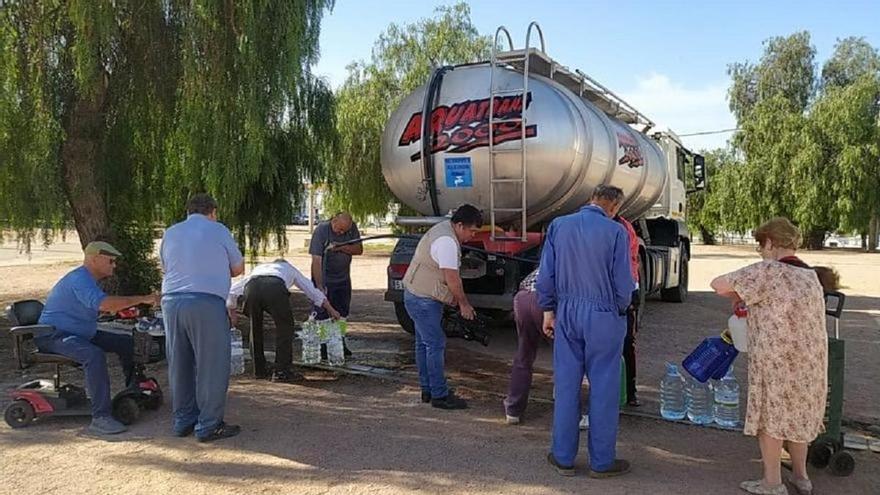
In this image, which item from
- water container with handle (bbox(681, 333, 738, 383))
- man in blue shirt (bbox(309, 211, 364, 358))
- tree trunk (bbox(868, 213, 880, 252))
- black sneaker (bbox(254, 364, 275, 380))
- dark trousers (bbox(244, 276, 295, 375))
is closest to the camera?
water container with handle (bbox(681, 333, 738, 383))

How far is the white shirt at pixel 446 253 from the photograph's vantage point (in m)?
5.42

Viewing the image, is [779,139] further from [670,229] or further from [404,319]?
[404,319]

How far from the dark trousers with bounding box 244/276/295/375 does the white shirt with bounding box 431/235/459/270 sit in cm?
160

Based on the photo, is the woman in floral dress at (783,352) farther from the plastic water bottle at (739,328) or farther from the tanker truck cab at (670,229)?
the tanker truck cab at (670,229)

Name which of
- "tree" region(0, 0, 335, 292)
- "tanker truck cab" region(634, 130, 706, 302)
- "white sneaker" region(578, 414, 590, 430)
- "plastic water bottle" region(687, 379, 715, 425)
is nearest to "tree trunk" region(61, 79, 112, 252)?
"tree" region(0, 0, 335, 292)

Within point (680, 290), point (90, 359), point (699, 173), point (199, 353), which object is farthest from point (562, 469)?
point (699, 173)

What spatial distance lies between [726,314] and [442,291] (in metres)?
8.06

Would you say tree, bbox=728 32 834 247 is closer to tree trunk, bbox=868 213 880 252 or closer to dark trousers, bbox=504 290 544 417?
tree trunk, bbox=868 213 880 252

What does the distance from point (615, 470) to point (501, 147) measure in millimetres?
3758

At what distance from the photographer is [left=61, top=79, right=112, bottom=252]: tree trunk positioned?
27.1 ft

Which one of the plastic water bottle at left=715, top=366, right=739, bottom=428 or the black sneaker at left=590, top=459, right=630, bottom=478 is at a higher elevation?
the plastic water bottle at left=715, top=366, right=739, bottom=428

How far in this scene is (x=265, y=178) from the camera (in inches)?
359

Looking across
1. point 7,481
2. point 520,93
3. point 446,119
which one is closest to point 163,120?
point 446,119

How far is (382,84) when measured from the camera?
2334 cm
